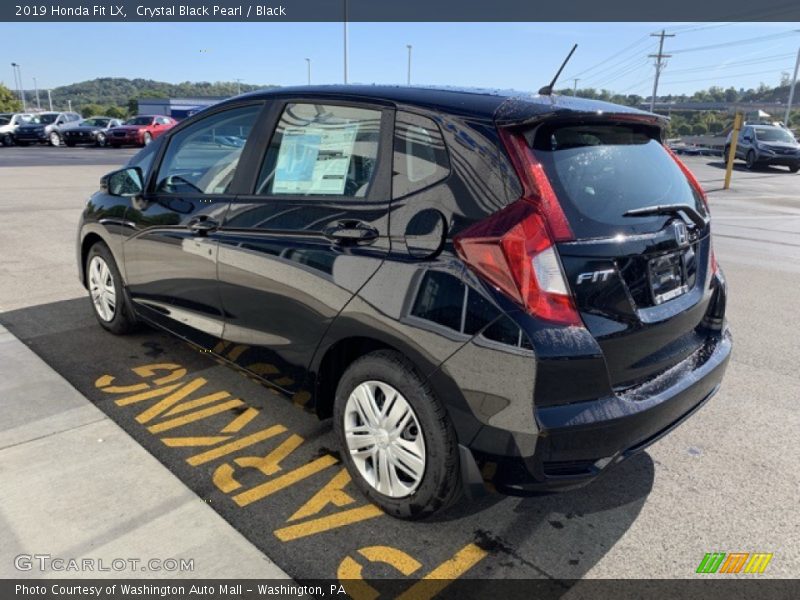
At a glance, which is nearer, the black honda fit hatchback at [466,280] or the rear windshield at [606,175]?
the black honda fit hatchback at [466,280]

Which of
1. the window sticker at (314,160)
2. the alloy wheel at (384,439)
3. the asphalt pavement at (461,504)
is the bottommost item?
the asphalt pavement at (461,504)

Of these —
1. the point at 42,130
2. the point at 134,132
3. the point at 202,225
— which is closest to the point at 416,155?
the point at 202,225

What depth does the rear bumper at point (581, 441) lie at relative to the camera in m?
2.07

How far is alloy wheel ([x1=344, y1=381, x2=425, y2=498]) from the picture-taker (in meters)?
2.41

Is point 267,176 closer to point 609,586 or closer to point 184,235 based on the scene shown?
point 184,235

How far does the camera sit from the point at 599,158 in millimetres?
2414

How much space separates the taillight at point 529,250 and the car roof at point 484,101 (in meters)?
0.24

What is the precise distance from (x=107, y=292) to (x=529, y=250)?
3492mm

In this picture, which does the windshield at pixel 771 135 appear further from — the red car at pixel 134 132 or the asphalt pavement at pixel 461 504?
the red car at pixel 134 132

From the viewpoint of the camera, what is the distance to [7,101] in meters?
73.6

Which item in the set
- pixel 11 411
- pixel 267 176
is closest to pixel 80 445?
pixel 11 411

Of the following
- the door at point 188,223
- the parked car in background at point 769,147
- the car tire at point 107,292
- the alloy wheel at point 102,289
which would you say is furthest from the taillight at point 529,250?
the parked car in background at point 769,147

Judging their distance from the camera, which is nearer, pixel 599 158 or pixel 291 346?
pixel 599 158

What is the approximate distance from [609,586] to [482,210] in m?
1.43
